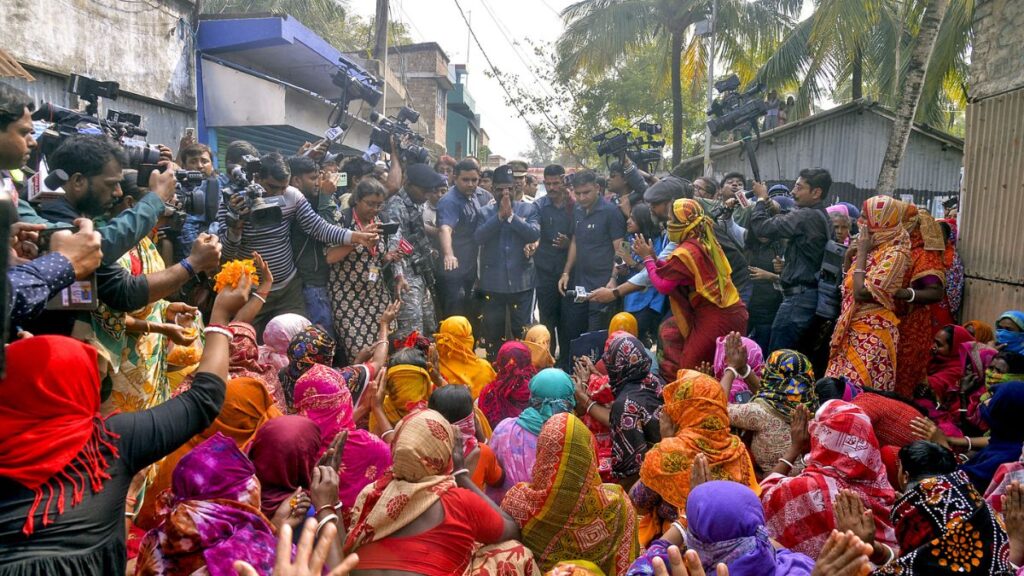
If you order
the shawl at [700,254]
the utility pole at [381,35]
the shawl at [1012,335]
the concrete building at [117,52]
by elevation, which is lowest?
the shawl at [1012,335]

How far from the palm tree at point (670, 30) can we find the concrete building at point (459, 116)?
1323cm

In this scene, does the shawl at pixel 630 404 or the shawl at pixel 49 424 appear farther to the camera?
the shawl at pixel 630 404

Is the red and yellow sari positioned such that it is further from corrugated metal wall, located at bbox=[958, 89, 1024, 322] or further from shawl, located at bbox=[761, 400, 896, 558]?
shawl, located at bbox=[761, 400, 896, 558]

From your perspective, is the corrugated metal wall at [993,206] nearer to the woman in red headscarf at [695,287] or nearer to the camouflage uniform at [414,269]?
the woman in red headscarf at [695,287]

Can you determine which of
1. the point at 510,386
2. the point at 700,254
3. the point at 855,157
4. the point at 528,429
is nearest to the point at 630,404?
the point at 528,429

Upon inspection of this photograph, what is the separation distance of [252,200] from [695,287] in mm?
2924

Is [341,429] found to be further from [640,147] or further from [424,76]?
[424,76]

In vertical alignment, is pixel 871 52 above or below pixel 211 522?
above

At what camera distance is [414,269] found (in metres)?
5.95

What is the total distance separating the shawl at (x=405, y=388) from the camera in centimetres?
411

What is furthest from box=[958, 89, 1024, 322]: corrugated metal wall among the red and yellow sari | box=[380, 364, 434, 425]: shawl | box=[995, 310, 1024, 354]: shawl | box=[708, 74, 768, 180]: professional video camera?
box=[380, 364, 434, 425]: shawl

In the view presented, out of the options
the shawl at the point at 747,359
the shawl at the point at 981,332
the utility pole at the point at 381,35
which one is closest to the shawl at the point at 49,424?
the shawl at the point at 747,359

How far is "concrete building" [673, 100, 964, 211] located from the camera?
1499 cm

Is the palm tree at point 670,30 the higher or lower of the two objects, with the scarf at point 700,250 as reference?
higher
